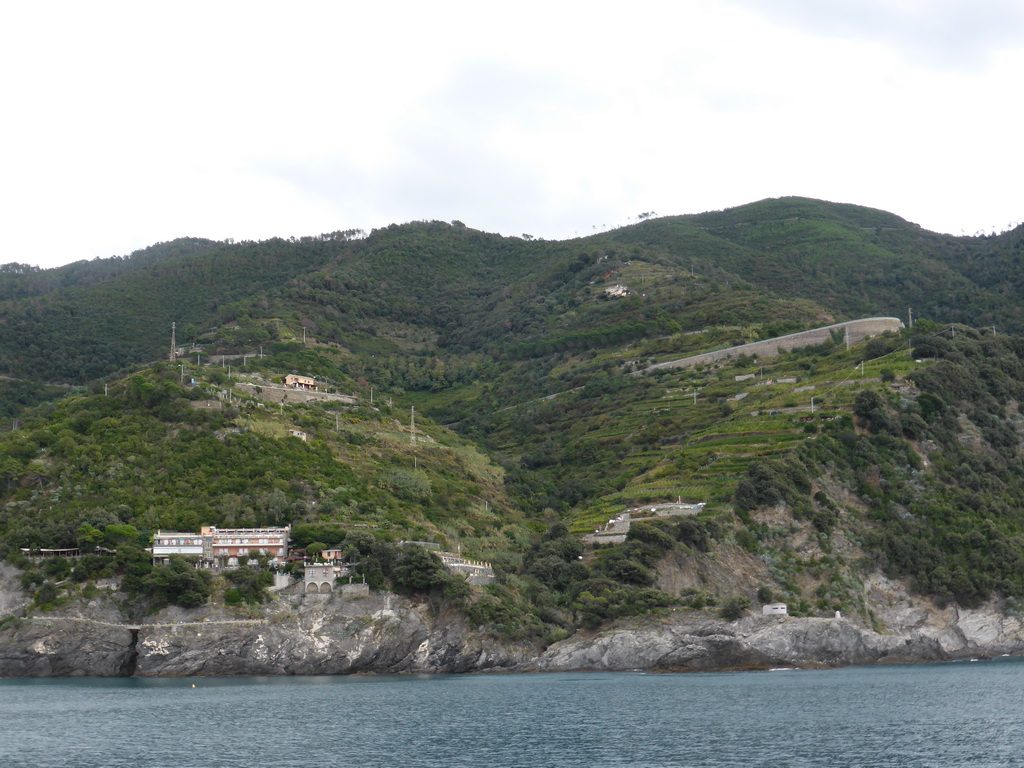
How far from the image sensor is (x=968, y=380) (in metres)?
119

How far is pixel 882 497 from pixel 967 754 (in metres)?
55.7

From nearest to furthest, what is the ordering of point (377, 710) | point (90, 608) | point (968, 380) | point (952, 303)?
point (377, 710)
point (90, 608)
point (968, 380)
point (952, 303)

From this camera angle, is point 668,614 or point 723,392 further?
point 723,392

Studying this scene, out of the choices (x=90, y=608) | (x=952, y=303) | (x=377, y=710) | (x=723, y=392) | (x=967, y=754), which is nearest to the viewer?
(x=967, y=754)

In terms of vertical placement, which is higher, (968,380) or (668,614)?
(968,380)

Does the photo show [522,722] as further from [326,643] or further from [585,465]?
[585,465]

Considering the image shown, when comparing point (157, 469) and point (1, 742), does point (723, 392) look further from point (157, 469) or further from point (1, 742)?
point (1, 742)

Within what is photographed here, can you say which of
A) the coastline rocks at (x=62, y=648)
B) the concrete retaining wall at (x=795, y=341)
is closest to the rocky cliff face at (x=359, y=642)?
the coastline rocks at (x=62, y=648)

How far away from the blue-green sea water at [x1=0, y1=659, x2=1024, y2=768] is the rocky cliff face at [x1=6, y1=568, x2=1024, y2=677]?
127 inches

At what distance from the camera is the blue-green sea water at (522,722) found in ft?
171

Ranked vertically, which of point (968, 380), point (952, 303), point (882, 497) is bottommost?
point (882, 497)

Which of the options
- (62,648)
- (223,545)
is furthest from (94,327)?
(62,648)

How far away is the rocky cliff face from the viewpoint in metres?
85.2

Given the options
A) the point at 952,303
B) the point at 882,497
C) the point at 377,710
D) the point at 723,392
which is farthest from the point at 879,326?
the point at 377,710
